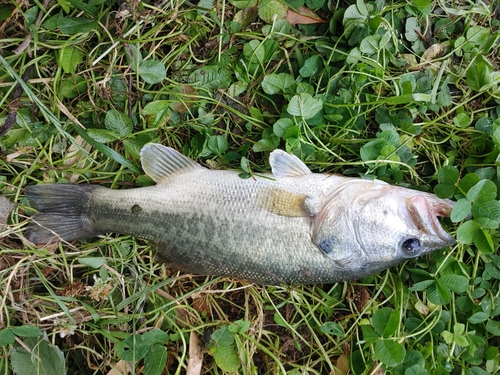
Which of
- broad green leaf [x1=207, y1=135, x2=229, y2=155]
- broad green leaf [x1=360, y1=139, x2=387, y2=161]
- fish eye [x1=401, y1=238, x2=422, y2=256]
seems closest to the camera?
fish eye [x1=401, y1=238, x2=422, y2=256]

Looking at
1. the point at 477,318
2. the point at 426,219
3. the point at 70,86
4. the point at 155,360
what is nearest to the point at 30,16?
the point at 70,86

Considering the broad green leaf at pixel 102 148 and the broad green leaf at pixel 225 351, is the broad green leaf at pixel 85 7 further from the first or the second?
the broad green leaf at pixel 225 351

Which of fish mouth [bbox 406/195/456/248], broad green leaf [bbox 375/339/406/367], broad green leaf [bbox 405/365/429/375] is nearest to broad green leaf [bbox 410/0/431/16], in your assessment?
fish mouth [bbox 406/195/456/248]

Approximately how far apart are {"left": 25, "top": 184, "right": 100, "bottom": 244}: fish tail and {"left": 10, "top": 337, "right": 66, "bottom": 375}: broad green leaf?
0.61 meters

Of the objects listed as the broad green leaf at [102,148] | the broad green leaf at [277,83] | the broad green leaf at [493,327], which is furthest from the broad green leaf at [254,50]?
the broad green leaf at [493,327]

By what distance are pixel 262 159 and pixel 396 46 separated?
1.07m

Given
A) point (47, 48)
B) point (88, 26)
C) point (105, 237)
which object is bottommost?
point (105, 237)

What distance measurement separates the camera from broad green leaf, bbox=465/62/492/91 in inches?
103

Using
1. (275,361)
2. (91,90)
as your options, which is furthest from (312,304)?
(91,90)

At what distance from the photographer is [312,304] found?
9.16ft

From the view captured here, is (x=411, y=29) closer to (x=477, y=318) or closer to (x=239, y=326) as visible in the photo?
(x=477, y=318)

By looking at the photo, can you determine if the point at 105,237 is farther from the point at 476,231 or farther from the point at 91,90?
the point at 476,231

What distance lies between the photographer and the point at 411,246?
7.81 ft

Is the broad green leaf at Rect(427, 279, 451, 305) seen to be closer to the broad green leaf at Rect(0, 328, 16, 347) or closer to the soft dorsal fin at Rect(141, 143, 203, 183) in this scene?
the soft dorsal fin at Rect(141, 143, 203, 183)
